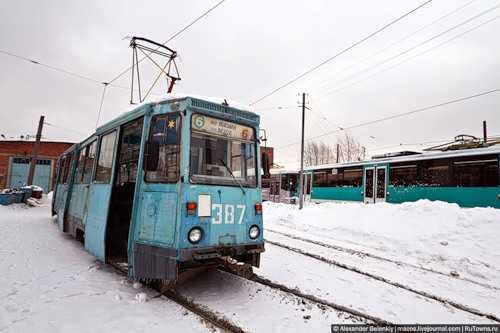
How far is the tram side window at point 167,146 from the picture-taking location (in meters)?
4.40

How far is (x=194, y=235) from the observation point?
4.14 metres

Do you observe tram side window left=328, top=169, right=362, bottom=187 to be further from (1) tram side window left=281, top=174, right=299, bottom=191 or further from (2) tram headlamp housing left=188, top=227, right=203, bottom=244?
(2) tram headlamp housing left=188, top=227, right=203, bottom=244

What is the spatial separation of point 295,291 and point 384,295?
1554mm

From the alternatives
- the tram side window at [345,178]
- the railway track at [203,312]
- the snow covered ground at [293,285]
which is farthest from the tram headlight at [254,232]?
the tram side window at [345,178]

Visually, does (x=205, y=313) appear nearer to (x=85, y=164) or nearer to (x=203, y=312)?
(x=203, y=312)

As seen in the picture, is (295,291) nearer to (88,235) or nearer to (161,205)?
(161,205)

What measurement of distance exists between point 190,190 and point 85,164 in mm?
4955

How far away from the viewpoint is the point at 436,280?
6082 millimetres

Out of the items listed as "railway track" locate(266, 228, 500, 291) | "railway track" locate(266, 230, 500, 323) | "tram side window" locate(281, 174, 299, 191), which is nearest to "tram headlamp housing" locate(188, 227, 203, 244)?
"railway track" locate(266, 230, 500, 323)

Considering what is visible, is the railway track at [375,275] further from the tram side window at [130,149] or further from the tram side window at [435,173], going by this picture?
the tram side window at [435,173]

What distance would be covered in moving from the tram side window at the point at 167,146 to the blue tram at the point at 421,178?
1259 centimetres

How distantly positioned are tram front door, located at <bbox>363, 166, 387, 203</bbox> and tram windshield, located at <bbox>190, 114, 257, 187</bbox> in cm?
1288

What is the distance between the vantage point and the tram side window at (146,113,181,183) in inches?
173

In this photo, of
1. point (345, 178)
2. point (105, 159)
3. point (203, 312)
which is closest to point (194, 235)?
point (203, 312)
